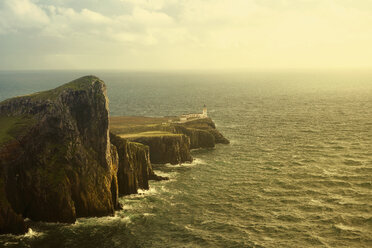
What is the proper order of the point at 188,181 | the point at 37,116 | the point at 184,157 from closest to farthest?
1. the point at 37,116
2. the point at 188,181
3. the point at 184,157

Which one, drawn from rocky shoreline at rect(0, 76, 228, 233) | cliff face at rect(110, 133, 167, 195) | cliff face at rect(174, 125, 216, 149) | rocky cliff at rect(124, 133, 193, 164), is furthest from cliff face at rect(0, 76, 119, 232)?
cliff face at rect(174, 125, 216, 149)

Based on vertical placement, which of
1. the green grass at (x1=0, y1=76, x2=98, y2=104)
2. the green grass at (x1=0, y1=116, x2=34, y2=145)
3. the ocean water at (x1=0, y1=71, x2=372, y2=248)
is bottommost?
the ocean water at (x1=0, y1=71, x2=372, y2=248)

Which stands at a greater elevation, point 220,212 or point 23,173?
point 23,173

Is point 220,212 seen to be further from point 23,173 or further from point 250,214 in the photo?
point 23,173

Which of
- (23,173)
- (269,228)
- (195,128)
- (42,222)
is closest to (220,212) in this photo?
(269,228)

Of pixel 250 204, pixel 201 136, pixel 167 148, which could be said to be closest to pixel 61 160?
pixel 250 204

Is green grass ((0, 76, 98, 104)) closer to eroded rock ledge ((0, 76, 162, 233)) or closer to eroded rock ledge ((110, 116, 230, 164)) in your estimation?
eroded rock ledge ((0, 76, 162, 233))

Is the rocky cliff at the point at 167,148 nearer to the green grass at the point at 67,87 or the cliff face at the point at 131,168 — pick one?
the cliff face at the point at 131,168
